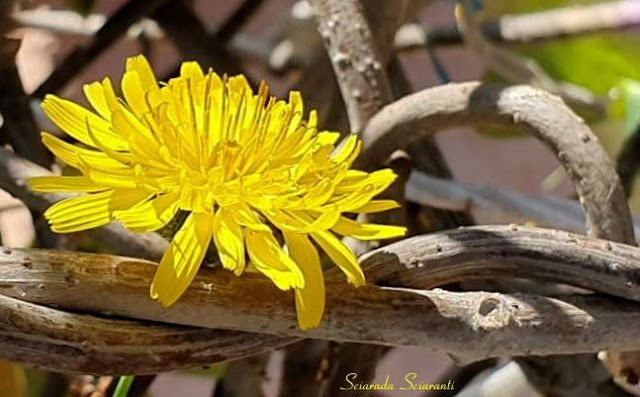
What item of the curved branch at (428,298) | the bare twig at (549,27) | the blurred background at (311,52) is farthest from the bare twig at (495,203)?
the bare twig at (549,27)

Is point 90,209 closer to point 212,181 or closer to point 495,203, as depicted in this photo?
point 212,181

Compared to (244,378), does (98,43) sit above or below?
above

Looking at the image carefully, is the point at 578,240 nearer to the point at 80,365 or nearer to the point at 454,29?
the point at 80,365

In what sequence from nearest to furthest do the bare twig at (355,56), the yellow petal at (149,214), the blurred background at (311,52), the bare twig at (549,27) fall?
1. the yellow petal at (149,214)
2. the bare twig at (355,56)
3. the blurred background at (311,52)
4. the bare twig at (549,27)

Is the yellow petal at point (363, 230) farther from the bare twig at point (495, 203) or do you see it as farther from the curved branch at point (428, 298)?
the bare twig at point (495, 203)

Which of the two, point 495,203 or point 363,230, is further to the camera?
point 495,203

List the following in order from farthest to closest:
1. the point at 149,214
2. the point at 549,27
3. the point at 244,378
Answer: the point at 549,27 < the point at 244,378 < the point at 149,214

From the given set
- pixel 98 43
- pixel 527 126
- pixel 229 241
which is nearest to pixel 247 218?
pixel 229 241
